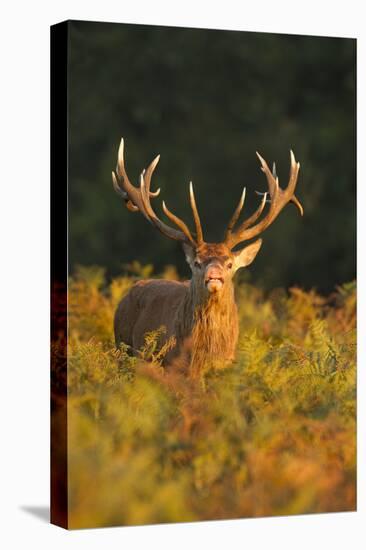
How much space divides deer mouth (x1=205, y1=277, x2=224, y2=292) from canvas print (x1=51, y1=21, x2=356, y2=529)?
0.02 metres

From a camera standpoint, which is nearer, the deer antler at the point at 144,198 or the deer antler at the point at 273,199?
the deer antler at the point at 144,198

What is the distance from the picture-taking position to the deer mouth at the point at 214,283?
39.9 feet

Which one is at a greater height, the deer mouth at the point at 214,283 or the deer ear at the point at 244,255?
the deer ear at the point at 244,255

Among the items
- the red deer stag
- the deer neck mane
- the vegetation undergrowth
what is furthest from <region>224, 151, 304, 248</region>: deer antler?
the vegetation undergrowth

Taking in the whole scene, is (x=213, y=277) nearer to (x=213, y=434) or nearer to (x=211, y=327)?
(x=211, y=327)

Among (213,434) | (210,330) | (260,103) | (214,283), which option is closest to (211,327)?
(210,330)

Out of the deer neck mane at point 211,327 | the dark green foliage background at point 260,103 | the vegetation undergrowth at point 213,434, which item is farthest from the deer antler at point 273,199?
the vegetation undergrowth at point 213,434

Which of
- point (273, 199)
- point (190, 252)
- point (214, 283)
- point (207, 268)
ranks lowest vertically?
point (214, 283)

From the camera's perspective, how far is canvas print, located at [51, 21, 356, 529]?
447 inches

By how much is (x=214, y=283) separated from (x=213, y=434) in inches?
46.4

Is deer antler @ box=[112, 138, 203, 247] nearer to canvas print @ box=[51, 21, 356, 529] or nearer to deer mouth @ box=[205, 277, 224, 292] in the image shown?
canvas print @ box=[51, 21, 356, 529]

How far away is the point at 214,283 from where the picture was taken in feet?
39.9

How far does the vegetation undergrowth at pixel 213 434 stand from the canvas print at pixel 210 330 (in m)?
0.01

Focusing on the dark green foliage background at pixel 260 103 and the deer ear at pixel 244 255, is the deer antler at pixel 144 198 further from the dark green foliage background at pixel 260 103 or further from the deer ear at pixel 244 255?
the dark green foliage background at pixel 260 103
